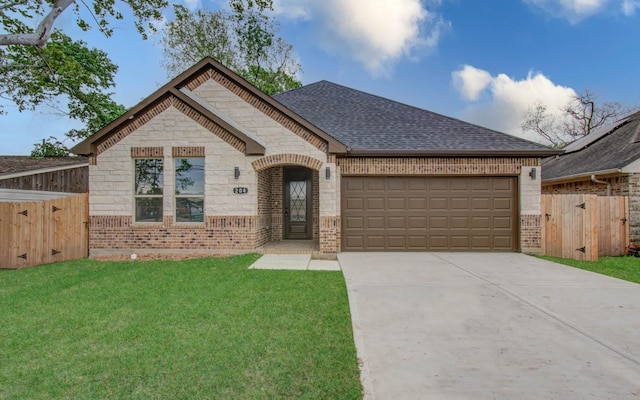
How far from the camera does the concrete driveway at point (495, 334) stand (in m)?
2.99

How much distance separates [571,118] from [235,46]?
28.7 meters

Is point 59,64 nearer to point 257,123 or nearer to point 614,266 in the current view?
point 257,123

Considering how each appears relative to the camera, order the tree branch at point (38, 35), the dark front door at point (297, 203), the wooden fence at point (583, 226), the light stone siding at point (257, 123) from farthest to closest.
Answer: the dark front door at point (297, 203) < the light stone siding at point (257, 123) < the wooden fence at point (583, 226) < the tree branch at point (38, 35)

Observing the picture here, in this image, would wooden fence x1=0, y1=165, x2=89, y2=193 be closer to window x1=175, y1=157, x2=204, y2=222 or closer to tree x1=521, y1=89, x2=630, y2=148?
window x1=175, y1=157, x2=204, y2=222

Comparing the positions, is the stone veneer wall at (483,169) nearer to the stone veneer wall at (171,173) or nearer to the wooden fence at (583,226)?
the wooden fence at (583,226)

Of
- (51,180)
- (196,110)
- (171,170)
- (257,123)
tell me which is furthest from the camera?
(51,180)

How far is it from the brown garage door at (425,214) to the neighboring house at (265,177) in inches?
1.2

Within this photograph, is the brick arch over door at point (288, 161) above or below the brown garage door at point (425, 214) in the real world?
above

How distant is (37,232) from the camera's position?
8.94 metres

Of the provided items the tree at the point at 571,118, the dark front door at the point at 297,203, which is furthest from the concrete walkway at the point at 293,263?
the tree at the point at 571,118

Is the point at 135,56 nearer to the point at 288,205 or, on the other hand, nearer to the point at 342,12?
the point at 342,12

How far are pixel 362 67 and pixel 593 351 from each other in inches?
728

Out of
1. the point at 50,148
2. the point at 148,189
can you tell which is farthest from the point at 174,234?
the point at 50,148

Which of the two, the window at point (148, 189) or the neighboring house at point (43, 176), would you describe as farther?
the neighboring house at point (43, 176)
